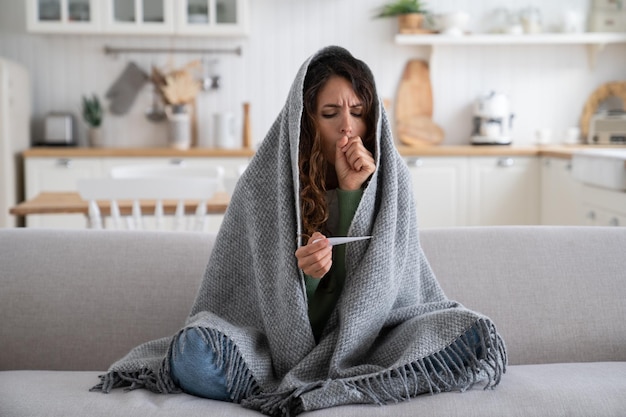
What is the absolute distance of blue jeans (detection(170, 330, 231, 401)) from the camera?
60.9 inches

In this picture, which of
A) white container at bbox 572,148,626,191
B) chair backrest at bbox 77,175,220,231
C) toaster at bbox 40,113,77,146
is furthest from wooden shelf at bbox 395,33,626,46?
chair backrest at bbox 77,175,220,231

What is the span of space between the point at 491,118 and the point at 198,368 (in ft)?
12.7

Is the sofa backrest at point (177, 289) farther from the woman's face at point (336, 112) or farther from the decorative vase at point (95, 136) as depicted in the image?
the decorative vase at point (95, 136)

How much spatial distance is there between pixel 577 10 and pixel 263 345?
429 cm

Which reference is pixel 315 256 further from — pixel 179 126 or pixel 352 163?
pixel 179 126

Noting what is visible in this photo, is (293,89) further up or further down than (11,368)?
further up

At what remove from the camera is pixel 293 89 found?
1.77 m

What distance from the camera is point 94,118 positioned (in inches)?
200

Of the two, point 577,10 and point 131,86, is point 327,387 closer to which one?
point 131,86

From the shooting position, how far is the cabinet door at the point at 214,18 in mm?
4918

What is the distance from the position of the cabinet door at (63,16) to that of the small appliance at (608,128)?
308 cm

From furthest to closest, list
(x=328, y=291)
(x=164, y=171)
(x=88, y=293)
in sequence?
1. (x=164, y=171)
2. (x=88, y=293)
3. (x=328, y=291)

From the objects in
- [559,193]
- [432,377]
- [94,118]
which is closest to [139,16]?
[94,118]

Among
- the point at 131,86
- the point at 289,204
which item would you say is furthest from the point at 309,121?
the point at 131,86
